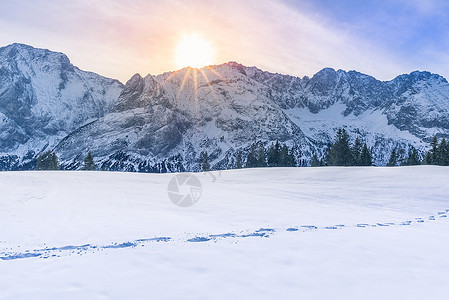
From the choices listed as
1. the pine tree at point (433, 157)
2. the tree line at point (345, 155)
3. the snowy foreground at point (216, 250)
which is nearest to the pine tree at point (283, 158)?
the tree line at point (345, 155)

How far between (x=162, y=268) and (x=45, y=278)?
2351 mm

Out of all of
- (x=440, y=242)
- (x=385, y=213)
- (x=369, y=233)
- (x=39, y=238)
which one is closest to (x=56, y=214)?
(x=39, y=238)

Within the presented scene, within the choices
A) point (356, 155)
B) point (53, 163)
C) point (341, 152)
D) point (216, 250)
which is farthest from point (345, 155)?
point (53, 163)

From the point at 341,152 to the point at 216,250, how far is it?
68.5 m

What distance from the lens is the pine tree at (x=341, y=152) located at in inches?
→ 2744

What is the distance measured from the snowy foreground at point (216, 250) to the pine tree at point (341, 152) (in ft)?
180

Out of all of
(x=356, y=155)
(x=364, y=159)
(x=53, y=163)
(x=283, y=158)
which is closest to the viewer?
(x=53, y=163)

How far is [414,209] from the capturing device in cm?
1702

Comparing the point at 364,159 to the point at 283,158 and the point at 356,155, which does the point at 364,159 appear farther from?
the point at 283,158

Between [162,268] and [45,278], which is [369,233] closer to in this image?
[162,268]

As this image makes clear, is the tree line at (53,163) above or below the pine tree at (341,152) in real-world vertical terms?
below

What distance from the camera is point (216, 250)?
26.6ft

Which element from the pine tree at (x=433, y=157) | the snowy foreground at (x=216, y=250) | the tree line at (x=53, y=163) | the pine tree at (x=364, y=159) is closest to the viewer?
the snowy foreground at (x=216, y=250)

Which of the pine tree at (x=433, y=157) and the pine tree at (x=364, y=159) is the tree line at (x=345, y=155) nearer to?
the pine tree at (x=364, y=159)
